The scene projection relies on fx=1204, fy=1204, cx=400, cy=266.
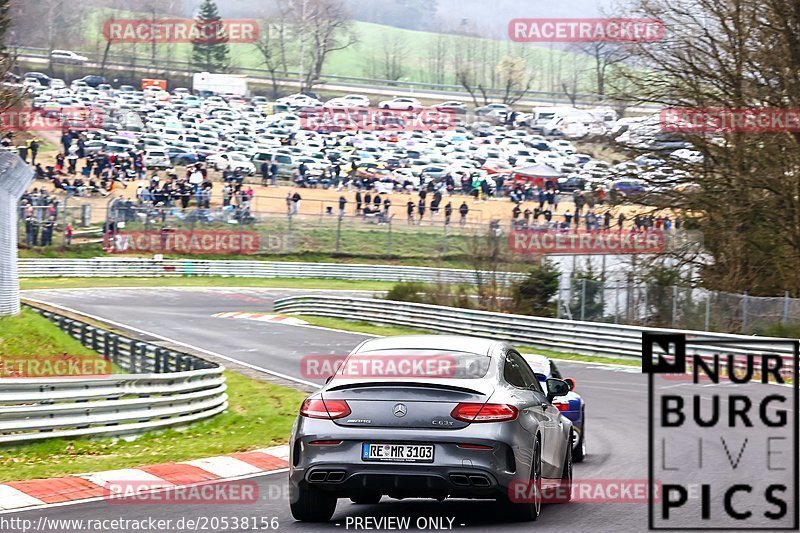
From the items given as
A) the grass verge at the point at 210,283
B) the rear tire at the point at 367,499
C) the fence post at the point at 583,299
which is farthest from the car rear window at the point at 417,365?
the grass verge at the point at 210,283

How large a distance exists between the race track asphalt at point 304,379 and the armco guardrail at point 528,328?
1473 mm

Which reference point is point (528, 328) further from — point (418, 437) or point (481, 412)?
point (418, 437)

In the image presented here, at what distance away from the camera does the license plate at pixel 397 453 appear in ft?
26.8

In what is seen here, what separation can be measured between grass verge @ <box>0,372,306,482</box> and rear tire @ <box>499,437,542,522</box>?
5.04m

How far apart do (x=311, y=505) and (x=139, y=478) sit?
11.3 ft

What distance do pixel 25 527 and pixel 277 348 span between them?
71.5 feet

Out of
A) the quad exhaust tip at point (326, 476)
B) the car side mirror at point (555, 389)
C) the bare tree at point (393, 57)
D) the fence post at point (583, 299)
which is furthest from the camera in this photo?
the bare tree at point (393, 57)

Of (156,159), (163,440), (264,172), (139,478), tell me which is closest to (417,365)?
(139,478)

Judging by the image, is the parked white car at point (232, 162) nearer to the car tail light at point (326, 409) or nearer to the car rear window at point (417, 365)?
the car rear window at point (417, 365)

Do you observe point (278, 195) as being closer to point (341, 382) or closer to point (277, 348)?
point (277, 348)

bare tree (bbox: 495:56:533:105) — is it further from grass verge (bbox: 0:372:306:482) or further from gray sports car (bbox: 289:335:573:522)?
gray sports car (bbox: 289:335:573:522)

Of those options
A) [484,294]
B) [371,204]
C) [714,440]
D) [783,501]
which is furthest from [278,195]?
[783,501]

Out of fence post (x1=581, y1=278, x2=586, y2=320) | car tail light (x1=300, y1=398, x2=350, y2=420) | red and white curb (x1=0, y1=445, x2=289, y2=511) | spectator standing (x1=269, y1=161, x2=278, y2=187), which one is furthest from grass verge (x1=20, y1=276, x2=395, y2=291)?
car tail light (x1=300, y1=398, x2=350, y2=420)

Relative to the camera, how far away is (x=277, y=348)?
30.5m
